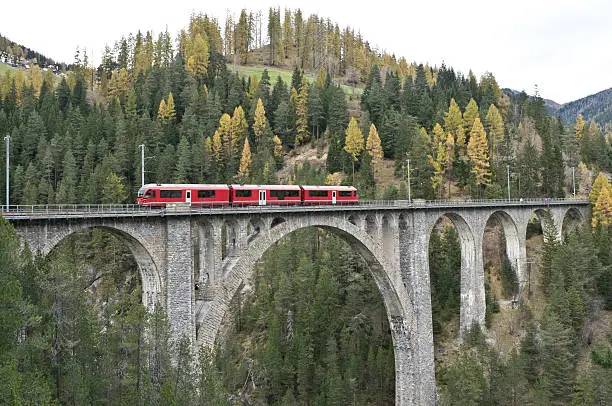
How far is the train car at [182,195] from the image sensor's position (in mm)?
25547

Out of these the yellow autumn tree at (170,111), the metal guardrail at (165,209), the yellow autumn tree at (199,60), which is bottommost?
the metal guardrail at (165,209)

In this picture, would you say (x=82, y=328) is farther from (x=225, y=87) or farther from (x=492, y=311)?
(x=225, y=87)

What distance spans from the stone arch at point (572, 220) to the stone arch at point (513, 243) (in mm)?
11863

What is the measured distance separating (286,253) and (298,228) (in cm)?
2718

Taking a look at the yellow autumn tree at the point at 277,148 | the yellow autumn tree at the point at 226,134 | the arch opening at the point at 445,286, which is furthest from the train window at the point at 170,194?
the yellow autumn tree at the point at 226,134

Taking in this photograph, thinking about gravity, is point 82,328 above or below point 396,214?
below

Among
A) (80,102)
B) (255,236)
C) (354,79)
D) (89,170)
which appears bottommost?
(255,236)

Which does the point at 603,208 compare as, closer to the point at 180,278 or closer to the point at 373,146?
the point at 373,146

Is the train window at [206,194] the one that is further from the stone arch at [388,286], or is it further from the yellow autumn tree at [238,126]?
the yellow autumn tree at [238,126]

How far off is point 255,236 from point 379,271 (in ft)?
42.0

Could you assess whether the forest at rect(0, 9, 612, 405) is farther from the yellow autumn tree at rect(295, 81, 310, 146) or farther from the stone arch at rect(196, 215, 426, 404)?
the stone arch at rect(196, 215, 426, 404)

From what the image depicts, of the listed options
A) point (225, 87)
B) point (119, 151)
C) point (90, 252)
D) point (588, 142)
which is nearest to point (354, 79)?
point (225, 87)

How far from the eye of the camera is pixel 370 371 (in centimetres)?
4338

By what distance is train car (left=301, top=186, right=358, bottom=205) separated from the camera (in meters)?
35.0
